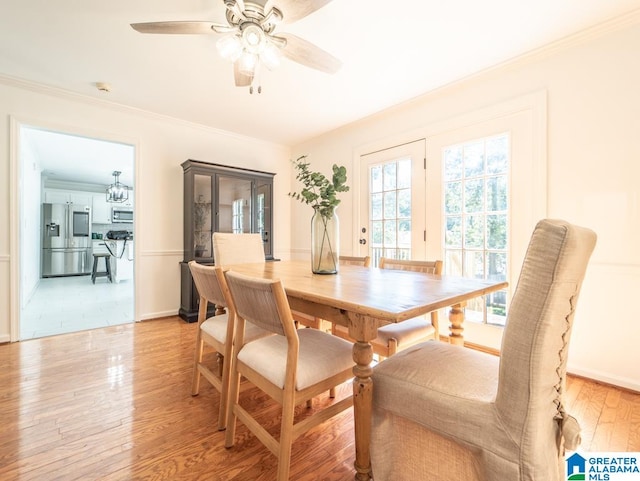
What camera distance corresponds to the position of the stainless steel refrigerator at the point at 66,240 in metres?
6.74

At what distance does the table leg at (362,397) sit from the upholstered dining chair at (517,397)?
0.34 ft

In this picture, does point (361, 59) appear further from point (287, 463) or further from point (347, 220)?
point (287, 463)

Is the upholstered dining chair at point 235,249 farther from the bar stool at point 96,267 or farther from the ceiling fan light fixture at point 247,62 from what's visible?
the bar stool at point 96,267

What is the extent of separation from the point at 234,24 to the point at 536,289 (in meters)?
1.90

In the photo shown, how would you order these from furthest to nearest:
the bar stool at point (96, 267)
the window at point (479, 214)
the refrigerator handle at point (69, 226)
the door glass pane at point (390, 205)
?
the refrigerator handle at point (69, 226) → the bar stool at point (96, 267) → the door glass pane at point (390, 205) → the window at point (479, 214)

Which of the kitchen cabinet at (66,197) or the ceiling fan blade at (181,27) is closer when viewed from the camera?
the ceiling fan blade at (181,27)

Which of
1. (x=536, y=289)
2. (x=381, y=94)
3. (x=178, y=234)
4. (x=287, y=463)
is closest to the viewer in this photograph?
(x=536, y=289)

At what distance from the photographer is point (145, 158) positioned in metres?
3.31

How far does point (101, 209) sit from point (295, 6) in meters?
8.63

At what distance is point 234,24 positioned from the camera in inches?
62.9

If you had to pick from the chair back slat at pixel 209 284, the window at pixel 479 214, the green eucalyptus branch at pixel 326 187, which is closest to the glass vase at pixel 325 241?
the green eucalyptus branch at pixel 326 187

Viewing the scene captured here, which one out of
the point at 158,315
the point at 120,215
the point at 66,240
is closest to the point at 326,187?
the point at 158,315

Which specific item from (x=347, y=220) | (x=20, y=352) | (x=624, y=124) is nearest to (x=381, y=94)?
(x=347, y=220)

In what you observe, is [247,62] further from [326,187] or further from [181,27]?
[326,187]
